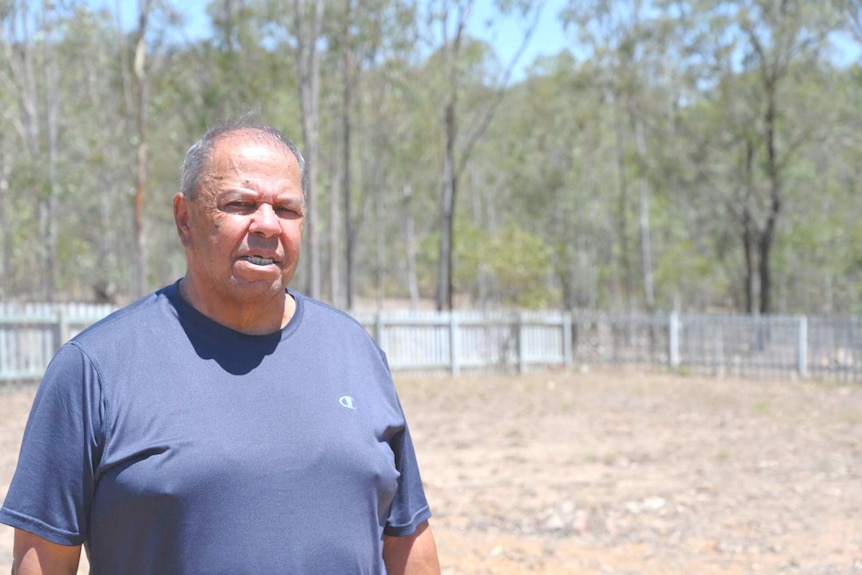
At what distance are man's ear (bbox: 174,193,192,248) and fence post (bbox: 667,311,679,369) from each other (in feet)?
68.7

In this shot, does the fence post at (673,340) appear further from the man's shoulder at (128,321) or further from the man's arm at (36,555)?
the man's arm at (36,555)

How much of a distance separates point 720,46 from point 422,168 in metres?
20.4

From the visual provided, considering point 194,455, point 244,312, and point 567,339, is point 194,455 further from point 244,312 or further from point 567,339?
point 567,339

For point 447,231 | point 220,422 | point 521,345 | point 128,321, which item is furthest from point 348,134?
point 220,422

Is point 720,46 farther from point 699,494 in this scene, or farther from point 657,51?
point 699,494

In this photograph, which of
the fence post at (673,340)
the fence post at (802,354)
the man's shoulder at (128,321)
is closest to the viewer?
the man's shoulder at (128,321)

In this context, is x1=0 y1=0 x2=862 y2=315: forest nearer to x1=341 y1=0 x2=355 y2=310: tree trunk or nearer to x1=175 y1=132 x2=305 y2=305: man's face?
x1=341 y1=0 x2=355 y2=310: tree trunk

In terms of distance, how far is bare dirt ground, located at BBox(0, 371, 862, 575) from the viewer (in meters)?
6.36

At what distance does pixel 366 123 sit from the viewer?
1795 inches

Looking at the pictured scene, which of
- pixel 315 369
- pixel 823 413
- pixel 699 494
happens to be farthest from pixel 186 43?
pixel 315 369

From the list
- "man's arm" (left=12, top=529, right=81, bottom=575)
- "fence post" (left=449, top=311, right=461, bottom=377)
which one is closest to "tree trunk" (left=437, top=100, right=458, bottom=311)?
"fence post" (left=449, top=311, right=461, bottom=377)

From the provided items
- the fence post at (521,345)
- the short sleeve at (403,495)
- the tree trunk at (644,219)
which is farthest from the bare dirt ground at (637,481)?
the tree trunk at (644,219)

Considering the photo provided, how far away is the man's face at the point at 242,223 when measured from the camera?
6.72 ft

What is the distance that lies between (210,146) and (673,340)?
21116 millimetres
